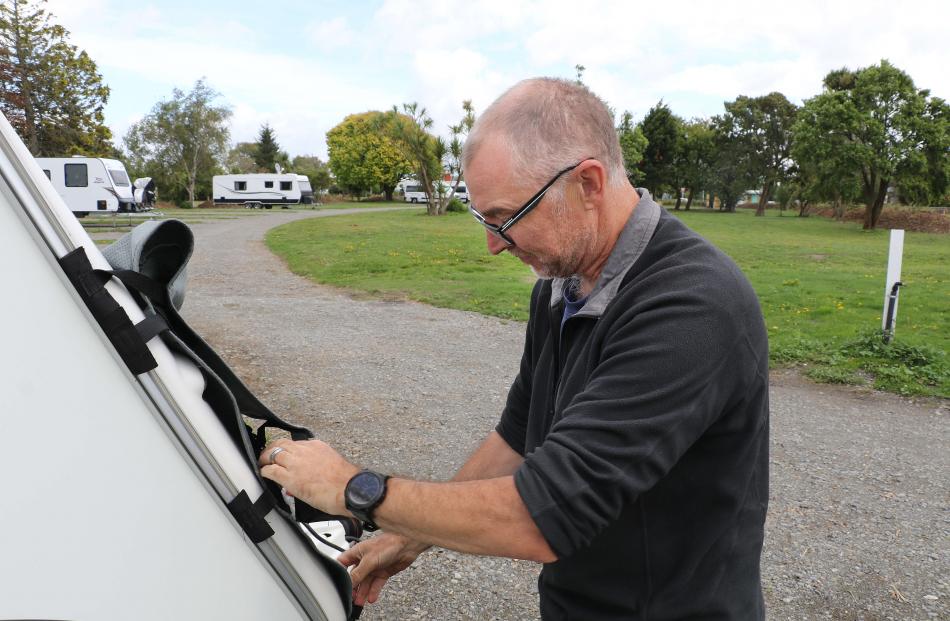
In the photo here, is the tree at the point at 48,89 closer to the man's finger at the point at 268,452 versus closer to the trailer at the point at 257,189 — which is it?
the trailer at the point at 257,189

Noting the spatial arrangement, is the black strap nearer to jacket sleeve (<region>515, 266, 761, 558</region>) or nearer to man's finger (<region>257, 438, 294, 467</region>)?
man's finger (<region>257, 438, 294, 467</region>)

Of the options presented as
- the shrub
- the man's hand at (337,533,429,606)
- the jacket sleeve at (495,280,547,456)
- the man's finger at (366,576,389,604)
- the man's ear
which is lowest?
the man's finger at (366,576,389,604)

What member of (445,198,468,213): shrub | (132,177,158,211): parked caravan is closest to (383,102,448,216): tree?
(445,198,468,213): shrub

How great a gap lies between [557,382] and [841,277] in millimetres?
15177

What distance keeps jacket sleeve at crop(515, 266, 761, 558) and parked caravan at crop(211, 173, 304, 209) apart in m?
50.5

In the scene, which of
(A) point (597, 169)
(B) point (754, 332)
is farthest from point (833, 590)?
(A) point (597, 169)

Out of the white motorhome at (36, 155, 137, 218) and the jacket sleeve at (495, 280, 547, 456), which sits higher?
the white motorhome at (36, 155, 137, 218)

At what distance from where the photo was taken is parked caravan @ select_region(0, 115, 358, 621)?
1.02 m

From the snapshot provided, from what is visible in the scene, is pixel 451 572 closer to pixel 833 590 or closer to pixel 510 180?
pixel 833 590

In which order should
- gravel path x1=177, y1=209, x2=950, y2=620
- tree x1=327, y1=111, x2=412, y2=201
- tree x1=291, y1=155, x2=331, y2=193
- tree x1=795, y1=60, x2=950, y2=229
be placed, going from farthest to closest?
tree x1=291, y1=155, x2=331, y2=193, tree x1=327, y1=111, x2=412, y2=201, tree x1=795, y1=60, x2=950, y2=229, gravel path x1=177, y1=209, x2=950, y2=620

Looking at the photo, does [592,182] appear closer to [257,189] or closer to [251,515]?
[251,515]

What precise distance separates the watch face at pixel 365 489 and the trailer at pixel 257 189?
50.3m

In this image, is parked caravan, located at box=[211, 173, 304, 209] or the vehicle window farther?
parked caravan, located at box=[211, 173, 304, 209]

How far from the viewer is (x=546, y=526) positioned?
126 centimetres
